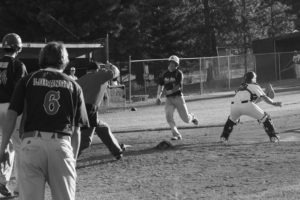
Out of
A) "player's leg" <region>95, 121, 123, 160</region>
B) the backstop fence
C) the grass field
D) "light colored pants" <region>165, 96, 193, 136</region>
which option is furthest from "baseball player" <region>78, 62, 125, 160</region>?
the backstop fence

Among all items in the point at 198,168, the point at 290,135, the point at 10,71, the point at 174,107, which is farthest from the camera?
the point at 174,107

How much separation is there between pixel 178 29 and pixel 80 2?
1214 centimetres

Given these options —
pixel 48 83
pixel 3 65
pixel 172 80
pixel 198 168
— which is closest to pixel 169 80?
pixel 172 80

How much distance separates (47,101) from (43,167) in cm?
54

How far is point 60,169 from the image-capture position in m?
4.45

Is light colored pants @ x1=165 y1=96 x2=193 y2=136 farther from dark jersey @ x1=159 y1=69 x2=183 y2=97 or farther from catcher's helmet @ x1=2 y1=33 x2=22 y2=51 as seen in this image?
catcher's helmet @ x1=2 y1=33 x2=22 y2=51

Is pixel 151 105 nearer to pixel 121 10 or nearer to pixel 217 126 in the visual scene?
pixel 121 10

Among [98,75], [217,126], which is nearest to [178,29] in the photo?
[217,126]

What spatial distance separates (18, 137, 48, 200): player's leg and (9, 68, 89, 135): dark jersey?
15cm

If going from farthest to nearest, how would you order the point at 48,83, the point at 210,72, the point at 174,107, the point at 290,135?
1. the point at 210,72
2. the point at 174,107
3. the point at 290,135
4. the point at 48,83

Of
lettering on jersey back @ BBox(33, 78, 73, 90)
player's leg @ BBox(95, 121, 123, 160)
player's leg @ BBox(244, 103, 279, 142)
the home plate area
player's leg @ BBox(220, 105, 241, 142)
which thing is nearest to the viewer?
lettering on jersey back @ BBox(33, 78, 73, 90)

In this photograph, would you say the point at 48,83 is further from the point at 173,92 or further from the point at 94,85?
the point at 173,92

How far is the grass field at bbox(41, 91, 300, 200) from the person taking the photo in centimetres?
697

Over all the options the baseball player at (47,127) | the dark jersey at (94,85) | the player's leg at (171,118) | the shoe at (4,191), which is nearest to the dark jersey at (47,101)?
the baseball player at (47,127)
